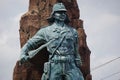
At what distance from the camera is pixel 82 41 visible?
13695 millimetres

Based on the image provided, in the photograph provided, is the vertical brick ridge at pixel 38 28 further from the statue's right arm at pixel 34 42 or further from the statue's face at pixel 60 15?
the statue's face at pixel 60 15

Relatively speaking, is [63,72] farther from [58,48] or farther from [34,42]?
[34,42]

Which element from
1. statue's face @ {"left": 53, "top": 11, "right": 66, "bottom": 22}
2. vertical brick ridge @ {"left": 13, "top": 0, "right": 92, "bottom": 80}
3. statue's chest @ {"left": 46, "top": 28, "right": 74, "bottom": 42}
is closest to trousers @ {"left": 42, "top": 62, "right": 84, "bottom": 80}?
statue's chest @ {"left": 46, "top": 28, "right": 74, "bottom": 42}

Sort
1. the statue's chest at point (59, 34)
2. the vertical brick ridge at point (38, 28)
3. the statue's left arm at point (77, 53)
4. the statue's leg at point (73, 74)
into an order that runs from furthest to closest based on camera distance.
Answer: the vertical brick ridge at point (38, 28) → the statue's left arm at point (77, 53) → the statue's chest at point (59, 34) → the statue's leg at point (73, 74)

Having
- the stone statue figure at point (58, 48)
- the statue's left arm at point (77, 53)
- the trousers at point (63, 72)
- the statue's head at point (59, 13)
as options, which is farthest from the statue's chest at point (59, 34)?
the trousers at point (63, 72)

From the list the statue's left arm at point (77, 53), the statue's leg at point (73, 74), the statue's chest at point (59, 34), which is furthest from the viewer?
the statue's left arm at point (77, 53)

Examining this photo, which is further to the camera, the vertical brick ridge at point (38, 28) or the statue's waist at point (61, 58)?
the vertical brick ridge at point (38, 28)

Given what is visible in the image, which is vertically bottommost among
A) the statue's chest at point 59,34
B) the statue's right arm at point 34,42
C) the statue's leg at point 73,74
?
the statue's leg at point 73,74

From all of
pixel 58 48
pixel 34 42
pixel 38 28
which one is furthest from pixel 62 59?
pixel 38 28

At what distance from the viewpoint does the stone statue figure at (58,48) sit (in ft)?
39.7

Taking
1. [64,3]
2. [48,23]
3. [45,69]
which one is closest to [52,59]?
[45,69]

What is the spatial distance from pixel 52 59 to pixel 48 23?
1.29 m

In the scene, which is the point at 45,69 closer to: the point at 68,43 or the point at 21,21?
the point at 68,43

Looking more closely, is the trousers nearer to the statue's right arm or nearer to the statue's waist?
the statue's waist
